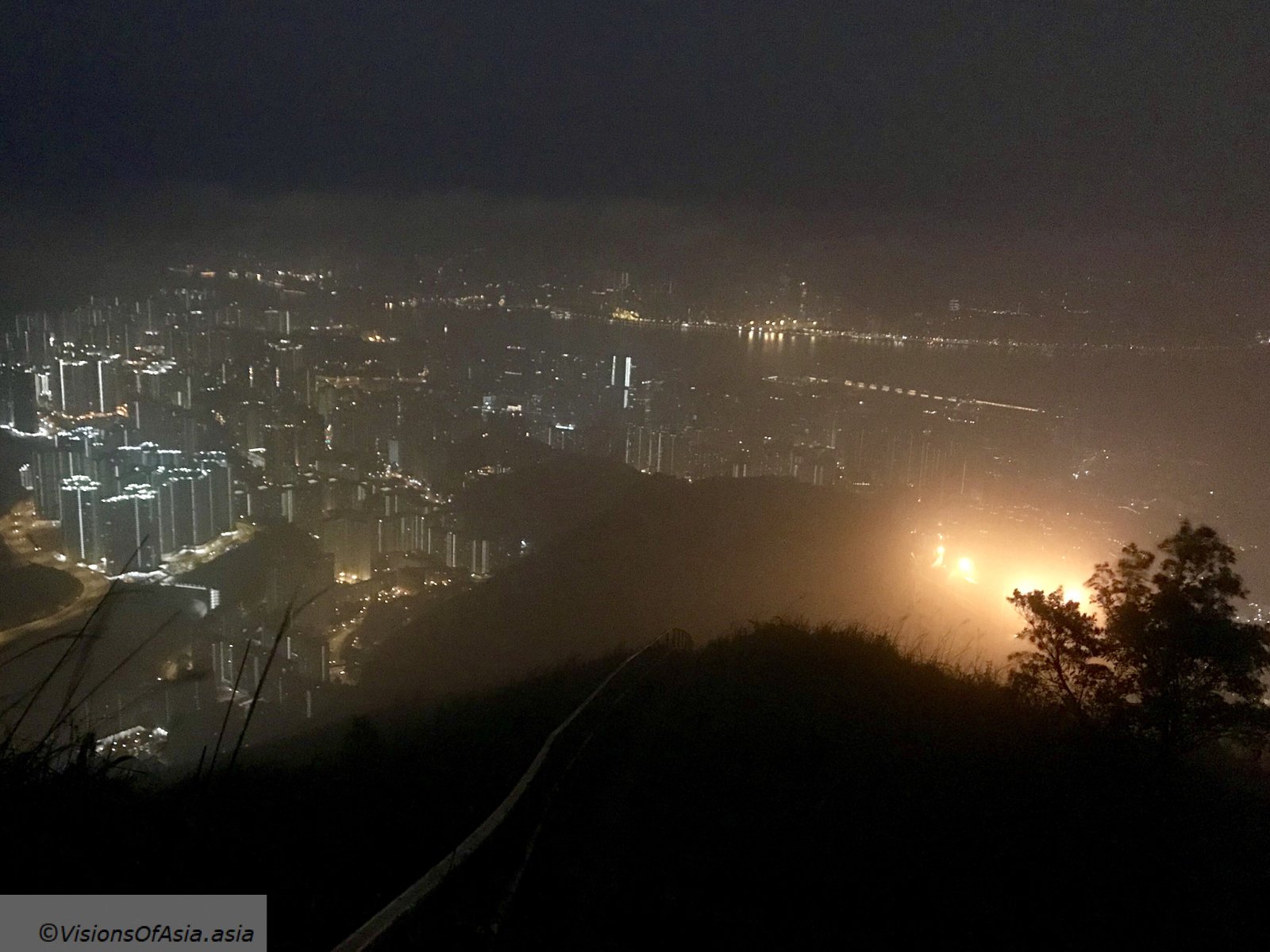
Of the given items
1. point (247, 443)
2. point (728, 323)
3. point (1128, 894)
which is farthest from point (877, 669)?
point (728, 323)

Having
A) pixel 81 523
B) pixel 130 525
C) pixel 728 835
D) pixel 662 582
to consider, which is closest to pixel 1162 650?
pixel 728 835

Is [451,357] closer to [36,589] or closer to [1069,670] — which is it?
[36,589]

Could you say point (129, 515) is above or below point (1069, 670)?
below

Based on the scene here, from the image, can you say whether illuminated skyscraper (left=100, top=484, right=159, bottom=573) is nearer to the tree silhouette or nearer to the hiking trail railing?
the hiking trail railing

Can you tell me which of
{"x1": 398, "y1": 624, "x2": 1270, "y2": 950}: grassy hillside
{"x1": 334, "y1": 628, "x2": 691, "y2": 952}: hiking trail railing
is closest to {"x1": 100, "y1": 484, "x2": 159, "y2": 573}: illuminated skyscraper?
{"x1": 334, "y1": 628, "x2": 691, "y2": 952}: hiking trail railing

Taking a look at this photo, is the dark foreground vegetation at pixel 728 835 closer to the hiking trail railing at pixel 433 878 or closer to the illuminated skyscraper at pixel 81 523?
the hiking trail railing at pixel 433 878
